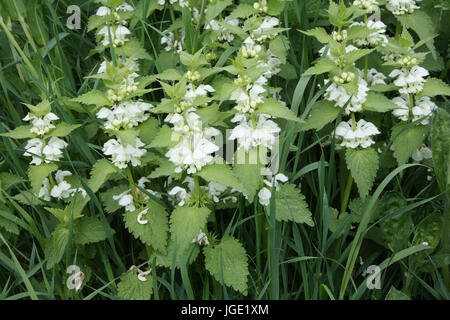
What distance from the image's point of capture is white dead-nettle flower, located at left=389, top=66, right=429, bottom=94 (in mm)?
2350

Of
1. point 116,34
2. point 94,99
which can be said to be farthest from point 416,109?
point 116,34

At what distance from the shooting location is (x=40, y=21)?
2973mm

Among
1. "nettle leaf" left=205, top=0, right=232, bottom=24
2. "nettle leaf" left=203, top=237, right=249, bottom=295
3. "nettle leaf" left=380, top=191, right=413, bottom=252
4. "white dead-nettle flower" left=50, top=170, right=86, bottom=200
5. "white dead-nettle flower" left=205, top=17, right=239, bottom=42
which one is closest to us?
"nettle leaf" left=203, top=237, right=249, bottom=295

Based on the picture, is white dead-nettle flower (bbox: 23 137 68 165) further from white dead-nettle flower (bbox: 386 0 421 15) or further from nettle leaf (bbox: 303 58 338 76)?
white dead-nettle flower (bbox: 386 0 421 15)

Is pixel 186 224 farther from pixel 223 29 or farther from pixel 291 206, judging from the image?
pixel 223 29

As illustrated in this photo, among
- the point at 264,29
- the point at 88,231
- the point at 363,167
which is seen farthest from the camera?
the point at 264,29

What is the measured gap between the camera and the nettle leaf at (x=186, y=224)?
79.4 inches

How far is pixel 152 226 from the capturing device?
2223 millimetres

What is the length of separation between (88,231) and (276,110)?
0.95 metres

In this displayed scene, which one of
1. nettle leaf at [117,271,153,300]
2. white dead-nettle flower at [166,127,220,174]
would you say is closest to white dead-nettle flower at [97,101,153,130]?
white dead-nettle flower at [166,127,220,174]

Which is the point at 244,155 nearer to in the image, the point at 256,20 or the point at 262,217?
the point at 262,217

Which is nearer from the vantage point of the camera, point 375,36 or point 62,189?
point 62,189

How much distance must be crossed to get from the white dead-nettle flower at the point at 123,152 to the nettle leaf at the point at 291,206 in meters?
0.57

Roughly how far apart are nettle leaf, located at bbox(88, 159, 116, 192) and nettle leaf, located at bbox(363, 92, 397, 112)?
104cm
